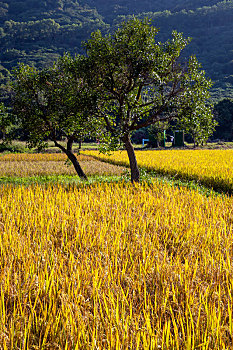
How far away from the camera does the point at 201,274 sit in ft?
11.0

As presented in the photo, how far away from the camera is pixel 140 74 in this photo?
11.5m

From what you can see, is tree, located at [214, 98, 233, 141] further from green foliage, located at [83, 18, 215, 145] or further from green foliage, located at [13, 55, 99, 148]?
green foliage, located at [13, 55, 99, 148]

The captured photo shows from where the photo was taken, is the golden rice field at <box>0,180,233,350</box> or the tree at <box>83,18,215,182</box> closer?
the golden rice field at <box>0,180,233,350</box>

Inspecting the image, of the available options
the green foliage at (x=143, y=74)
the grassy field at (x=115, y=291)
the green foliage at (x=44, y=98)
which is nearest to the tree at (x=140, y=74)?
the green foliage at (x=143, y=74)

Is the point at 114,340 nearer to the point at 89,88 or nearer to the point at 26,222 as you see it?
the point at 26,222

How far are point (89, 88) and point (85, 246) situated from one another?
947 cm

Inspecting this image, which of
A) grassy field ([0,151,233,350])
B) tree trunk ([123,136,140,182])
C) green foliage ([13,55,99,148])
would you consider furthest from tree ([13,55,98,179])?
grassy field ([0,151,233,350])

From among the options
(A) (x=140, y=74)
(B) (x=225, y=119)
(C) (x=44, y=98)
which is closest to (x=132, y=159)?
(A) (x=140, y=74)

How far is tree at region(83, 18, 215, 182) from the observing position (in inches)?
448

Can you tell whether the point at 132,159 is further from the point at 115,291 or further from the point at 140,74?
the point at 115,291

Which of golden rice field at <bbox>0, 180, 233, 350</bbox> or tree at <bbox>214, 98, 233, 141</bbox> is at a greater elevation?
tree at <bbox>214, 98, 233, 141</bbox>

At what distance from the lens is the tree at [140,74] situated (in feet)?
37.3

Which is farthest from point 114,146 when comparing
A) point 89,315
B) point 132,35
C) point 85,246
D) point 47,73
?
point 89,315

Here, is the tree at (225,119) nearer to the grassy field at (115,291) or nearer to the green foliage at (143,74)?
the green foliage at (143,74)
